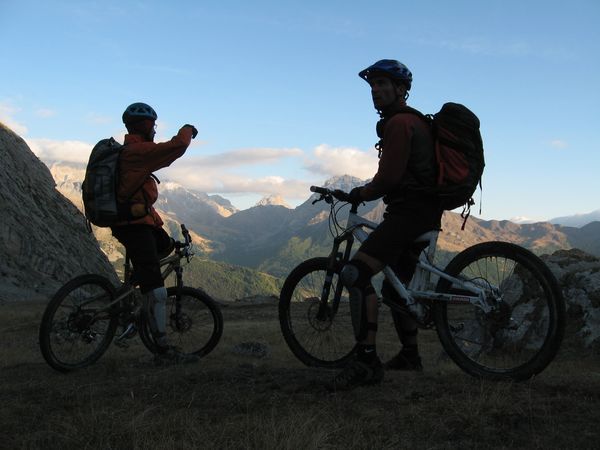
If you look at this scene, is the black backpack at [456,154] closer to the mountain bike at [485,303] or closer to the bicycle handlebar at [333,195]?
the mountain bike at [485,303]

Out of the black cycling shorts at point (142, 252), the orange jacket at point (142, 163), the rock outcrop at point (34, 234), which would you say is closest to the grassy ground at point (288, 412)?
the black cycling shorts at point (142, 252)

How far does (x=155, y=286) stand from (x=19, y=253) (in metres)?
32.6

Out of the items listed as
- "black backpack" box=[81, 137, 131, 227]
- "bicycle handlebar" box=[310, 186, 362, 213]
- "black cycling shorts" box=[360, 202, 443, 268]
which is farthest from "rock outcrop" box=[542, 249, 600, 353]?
"black backpack" box=[81, 137, 131, 227]

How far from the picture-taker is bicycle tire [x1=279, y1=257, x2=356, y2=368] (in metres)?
6.68

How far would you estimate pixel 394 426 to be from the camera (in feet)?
12.9

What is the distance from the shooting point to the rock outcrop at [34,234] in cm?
3425

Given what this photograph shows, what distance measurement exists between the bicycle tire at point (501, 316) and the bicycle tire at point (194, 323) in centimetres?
405

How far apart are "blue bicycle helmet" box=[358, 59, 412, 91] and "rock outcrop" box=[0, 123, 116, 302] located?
31.2 m

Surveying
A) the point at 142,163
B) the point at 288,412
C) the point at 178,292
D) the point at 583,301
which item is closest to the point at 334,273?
the point at 288,412

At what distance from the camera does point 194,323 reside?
8531mm

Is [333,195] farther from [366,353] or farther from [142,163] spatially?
[142,163]

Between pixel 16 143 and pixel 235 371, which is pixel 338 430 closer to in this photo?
pixel 235 371

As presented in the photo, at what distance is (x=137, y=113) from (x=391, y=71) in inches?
144

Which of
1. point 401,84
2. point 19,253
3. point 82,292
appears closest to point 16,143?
point 19,253
